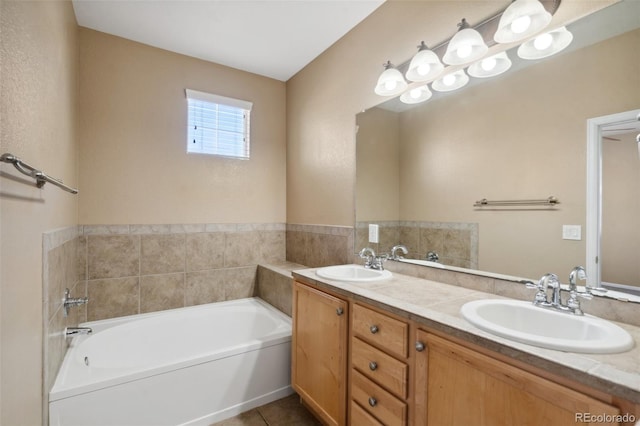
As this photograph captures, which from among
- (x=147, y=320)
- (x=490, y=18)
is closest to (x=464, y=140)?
(x=490, y=18)

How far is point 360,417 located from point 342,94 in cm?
223

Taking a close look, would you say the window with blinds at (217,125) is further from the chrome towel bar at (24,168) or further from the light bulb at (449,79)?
the light bulb at (449,79)

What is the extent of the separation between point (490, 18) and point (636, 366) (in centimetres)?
154

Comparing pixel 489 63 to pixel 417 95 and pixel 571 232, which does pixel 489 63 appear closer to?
pixel 417 95

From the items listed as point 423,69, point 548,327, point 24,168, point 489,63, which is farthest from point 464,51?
point 24,168

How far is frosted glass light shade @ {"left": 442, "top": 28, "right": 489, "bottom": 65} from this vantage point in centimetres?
149

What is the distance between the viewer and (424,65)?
1.75m

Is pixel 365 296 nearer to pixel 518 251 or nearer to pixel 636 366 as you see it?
Answer: pixel 518 251

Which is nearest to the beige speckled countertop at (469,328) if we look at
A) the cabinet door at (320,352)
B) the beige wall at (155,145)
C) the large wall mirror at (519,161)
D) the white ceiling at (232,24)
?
the cabinet door at (320,352)

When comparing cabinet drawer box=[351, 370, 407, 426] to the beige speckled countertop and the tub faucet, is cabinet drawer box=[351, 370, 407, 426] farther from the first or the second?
the tub faucet

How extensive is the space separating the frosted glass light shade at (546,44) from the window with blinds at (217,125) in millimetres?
2400

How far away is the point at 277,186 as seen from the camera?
327 cm

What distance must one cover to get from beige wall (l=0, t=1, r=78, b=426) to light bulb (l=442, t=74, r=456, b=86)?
6.21ft

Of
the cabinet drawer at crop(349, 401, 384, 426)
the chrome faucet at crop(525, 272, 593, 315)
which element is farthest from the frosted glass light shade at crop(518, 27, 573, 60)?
the cabinet drawer at crop(349, 401, 384, 426)
